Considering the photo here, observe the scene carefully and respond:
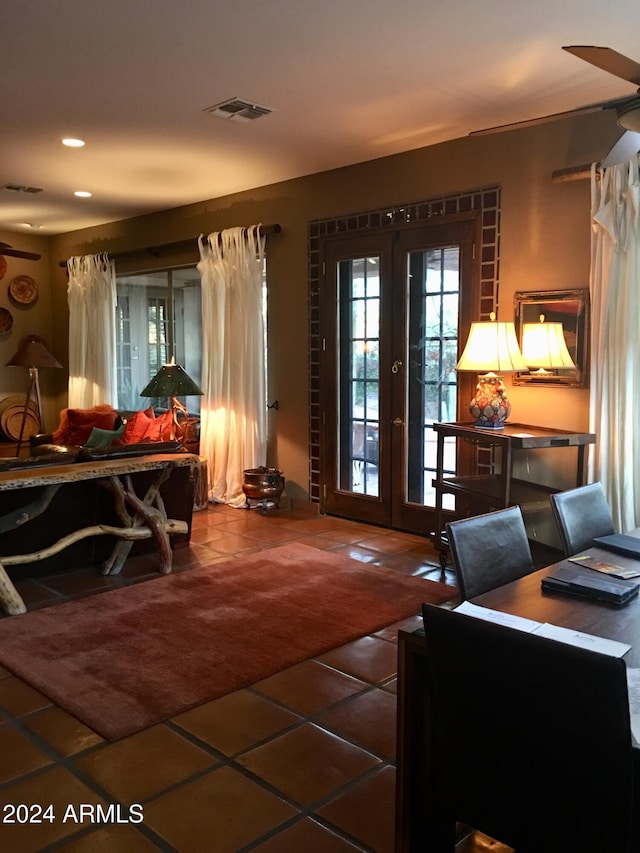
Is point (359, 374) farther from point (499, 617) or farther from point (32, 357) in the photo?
point (32, 357)

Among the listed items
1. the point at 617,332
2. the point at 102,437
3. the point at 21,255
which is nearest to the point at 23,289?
the point at 21,255

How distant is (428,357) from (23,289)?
18.8ft

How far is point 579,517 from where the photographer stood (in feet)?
8.58

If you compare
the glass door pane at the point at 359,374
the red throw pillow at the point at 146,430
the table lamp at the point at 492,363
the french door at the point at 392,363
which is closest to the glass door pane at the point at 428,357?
the french door at the point at 392,363

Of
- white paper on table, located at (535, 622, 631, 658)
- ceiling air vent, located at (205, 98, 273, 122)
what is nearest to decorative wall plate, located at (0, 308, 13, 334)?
ceiling air vent, located at (205, 98, 273, 122)

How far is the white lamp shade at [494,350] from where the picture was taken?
4.04m

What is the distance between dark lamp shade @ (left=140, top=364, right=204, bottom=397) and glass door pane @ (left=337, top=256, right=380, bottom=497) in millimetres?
1195

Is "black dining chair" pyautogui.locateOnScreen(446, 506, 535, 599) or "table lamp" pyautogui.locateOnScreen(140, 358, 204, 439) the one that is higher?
"table lamp" pyautogui.locateOnScreen(140, 358, 204, 439)

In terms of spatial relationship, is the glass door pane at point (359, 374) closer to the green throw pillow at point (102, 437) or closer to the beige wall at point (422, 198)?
the beige wall at point (422, 198)

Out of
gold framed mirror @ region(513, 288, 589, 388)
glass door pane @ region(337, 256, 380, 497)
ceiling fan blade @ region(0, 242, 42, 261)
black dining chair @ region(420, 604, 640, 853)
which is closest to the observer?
black dining chair @ region(420, 604, 640, 853)

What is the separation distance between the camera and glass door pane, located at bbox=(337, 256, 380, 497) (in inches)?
210

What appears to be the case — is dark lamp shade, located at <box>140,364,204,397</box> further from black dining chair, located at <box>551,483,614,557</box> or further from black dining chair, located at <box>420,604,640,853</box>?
black dining chair, located at <box>420,604,640,853</box>

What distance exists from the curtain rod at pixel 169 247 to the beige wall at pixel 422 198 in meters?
0.08

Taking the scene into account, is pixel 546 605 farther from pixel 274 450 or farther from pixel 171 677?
pixel 274 450
